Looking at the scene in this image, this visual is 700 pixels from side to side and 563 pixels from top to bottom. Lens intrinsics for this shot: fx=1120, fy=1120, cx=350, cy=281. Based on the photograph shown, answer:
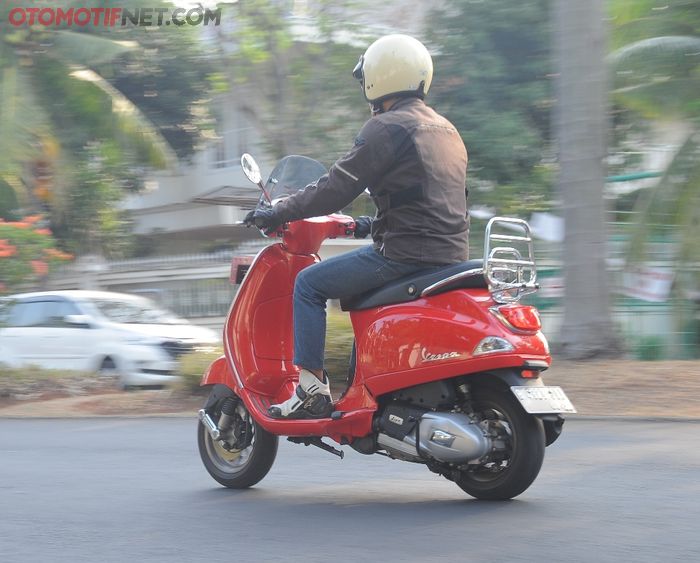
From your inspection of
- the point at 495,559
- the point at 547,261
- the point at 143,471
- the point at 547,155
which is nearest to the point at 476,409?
the point at 495,559

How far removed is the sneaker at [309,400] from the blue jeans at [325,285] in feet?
0.28

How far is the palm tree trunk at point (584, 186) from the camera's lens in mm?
9531

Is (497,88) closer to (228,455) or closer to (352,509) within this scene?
(228,455)

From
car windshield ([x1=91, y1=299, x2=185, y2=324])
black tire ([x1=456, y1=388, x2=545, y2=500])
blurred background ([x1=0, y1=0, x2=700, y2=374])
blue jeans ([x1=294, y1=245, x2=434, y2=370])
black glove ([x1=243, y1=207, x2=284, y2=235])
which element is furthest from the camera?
car windshield ([x1=91, y1=299, x2=185, y2=324])

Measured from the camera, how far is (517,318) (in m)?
4.81

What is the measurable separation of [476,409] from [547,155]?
14467 mm

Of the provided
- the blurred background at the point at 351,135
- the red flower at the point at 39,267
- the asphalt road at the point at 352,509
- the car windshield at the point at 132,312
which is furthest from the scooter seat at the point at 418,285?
the car windshield at the point at 132,312

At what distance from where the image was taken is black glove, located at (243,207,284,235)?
5282 mm

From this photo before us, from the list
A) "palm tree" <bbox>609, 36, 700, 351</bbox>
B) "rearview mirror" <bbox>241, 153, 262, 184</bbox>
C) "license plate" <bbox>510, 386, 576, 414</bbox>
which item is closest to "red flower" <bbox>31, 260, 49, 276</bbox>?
"palm tree" <bbox>609, 36, 700, 351</bbox>

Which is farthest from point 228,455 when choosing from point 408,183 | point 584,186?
point 584,186

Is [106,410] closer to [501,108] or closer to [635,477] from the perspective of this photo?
[635,477]

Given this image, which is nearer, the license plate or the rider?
the license plate

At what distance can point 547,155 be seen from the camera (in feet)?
61.8

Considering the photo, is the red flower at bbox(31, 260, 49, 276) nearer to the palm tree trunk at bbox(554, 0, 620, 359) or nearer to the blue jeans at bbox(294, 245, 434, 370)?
the palm tree trunk at bbox(554, 0, 620, 359)
